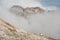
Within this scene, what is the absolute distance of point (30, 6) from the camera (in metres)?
2.19

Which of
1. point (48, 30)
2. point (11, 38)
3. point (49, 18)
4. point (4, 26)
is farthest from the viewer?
point (49, 18)

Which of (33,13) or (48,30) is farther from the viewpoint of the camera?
(33,13)

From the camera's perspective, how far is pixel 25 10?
6.89 ft

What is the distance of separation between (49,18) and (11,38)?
0.95 meters

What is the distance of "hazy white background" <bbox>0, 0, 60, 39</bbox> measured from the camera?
2.02m

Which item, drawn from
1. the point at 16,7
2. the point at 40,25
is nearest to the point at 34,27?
the point at 40,25

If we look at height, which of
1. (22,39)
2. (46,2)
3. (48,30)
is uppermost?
(46,2)

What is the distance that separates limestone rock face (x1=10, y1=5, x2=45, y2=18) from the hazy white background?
49 millimetres

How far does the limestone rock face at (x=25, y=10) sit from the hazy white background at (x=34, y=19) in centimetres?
5

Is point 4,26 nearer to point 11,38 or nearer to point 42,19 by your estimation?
point 11,38

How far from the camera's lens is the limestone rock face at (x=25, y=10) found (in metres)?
2.09

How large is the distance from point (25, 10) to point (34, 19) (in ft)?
0.57

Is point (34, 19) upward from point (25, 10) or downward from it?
downward

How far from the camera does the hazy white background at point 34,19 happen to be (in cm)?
202
